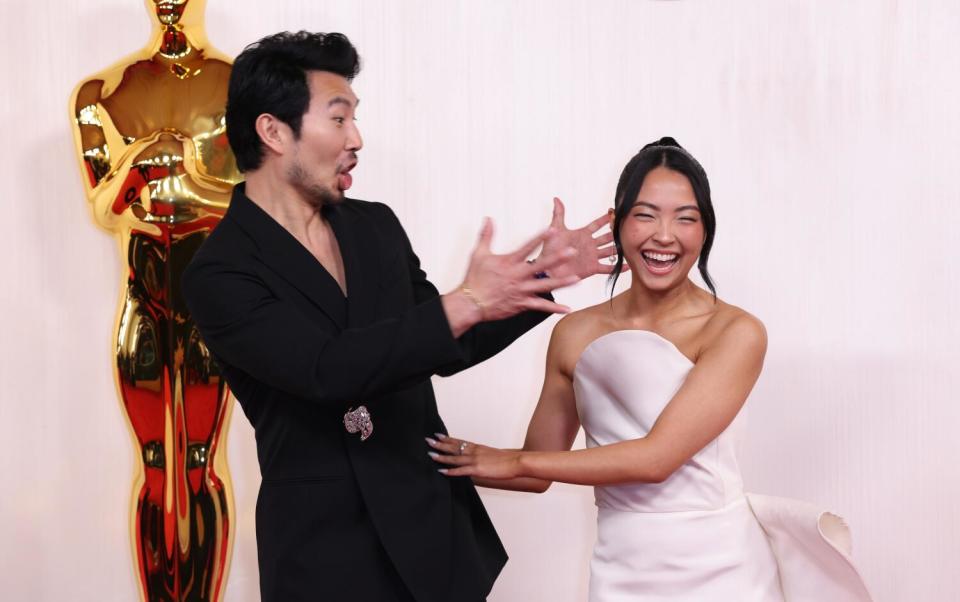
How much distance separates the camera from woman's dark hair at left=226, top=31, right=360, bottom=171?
1.78 meters

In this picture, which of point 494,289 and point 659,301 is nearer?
point 494,289

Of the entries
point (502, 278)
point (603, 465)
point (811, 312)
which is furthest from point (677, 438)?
point (811, 312)

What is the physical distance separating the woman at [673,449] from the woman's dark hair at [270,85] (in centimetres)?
56

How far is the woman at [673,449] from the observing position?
1867mm

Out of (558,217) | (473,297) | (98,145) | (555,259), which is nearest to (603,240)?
(558,217)

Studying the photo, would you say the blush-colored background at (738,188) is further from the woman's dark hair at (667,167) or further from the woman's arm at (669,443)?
the woman's arm at (669,443)

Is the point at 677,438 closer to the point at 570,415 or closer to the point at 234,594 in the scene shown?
the point at 570,415

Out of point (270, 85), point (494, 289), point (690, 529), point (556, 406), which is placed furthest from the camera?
point (556, 406)

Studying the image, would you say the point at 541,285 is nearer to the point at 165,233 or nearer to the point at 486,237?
the point at 486,237

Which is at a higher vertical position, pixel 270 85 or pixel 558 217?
pixel 270 85

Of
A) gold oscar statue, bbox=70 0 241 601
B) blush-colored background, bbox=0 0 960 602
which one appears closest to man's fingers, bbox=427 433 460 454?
gold oscar statue, bbox=70 0 241 601

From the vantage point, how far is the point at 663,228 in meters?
1.94

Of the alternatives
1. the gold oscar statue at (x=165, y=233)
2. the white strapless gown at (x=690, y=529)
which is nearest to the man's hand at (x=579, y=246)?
the white strapless gown at (x=690, y=529)

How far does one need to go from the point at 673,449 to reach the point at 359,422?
0.52 meters
